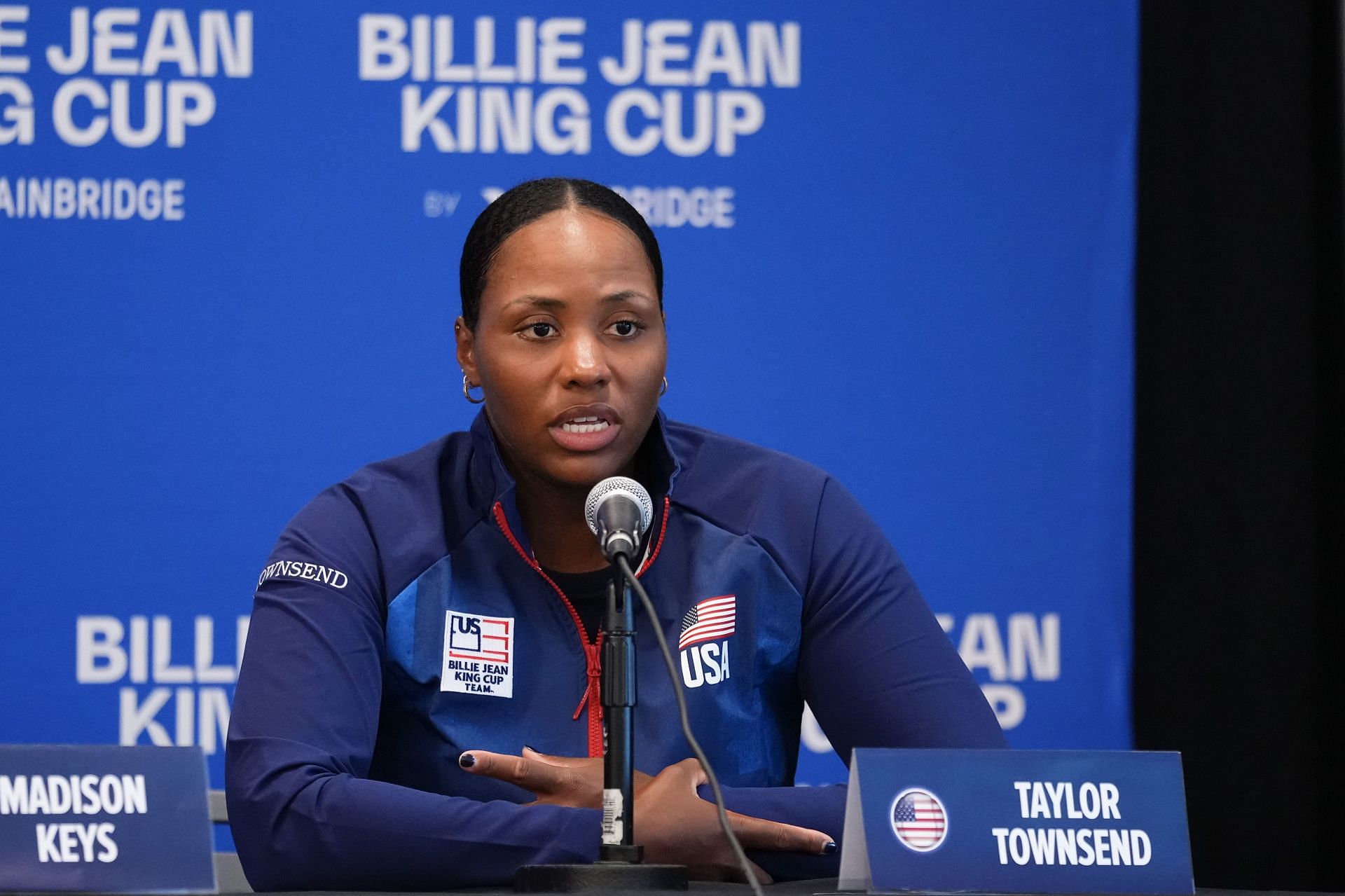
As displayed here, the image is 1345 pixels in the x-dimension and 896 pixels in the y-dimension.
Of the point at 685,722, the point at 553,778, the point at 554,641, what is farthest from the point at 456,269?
the point at 685,722

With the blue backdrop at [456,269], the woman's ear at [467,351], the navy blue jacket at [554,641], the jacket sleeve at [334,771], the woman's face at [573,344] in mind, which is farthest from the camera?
the blue backdrop at [456,269]

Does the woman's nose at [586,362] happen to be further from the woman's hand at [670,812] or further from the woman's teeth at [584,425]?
the woman's hand at [670,812]

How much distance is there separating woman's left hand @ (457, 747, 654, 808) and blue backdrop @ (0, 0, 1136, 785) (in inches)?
49.5

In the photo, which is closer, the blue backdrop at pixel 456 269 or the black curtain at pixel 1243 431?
the blue backdrop at pixel 456 269

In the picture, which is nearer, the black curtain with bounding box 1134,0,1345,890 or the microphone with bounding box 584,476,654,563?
the microphone with bounding box 584,476,654,563

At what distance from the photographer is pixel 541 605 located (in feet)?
6.34

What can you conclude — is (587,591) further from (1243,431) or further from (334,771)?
(1243,431)

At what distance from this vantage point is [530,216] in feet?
6.51

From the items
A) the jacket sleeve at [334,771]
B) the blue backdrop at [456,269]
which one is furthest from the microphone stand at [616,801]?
the blue backdrop at [456,269]

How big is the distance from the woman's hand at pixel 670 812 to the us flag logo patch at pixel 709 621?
25 cm

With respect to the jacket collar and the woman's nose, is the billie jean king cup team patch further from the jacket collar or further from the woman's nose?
the woman's nose

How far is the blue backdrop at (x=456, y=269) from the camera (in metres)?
2.78

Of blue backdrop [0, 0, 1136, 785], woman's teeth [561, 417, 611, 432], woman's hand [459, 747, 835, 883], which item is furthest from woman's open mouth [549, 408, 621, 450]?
blue backdrop [0, 0, 1136, 785]

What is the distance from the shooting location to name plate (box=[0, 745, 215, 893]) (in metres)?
1.31
